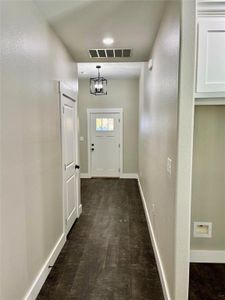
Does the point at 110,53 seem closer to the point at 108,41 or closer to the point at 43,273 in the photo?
the point at 108,41

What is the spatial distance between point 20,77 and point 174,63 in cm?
118

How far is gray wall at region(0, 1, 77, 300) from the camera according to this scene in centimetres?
159

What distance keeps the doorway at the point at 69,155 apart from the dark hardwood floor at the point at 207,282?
168 centimetres

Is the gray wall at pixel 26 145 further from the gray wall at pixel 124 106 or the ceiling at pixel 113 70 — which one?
the gray wall at pixel 124 106

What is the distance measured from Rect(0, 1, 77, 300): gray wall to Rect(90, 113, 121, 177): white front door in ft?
13.5

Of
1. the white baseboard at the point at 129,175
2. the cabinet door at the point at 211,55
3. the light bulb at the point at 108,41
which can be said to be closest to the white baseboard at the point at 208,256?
the cabinet door at the point at 211,55

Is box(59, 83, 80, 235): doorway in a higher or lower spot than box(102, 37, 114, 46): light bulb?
lower

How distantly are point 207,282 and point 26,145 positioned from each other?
212cm

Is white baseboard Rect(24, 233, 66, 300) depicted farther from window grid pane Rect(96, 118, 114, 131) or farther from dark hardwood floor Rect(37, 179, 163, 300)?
window grid pane Rect(96, 118, 114, 131)

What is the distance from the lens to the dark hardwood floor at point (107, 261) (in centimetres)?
216

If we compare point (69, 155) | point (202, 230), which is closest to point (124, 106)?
point (69, 155)

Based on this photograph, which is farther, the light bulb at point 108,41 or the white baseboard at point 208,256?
the light bulb at point 108,41

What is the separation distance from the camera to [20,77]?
1.79 meters

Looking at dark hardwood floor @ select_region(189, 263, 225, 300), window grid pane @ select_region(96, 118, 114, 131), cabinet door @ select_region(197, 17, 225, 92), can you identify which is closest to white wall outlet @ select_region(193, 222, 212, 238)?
dark hardwood floor @ select_region(189, 263, 225, 300)
